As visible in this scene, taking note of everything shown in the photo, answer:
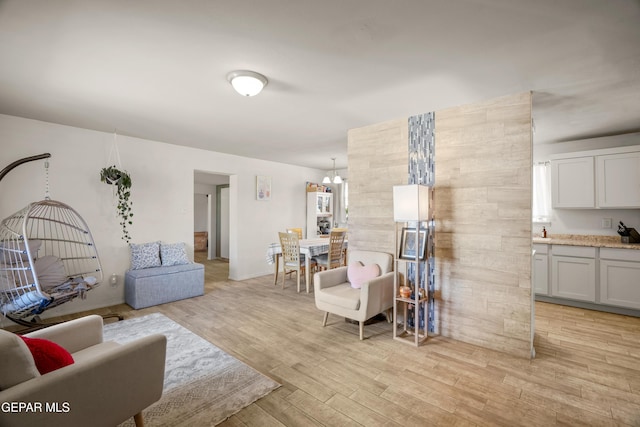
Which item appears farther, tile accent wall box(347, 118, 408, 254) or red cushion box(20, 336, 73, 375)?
tile accent wall box(347, 118, 408, 254)

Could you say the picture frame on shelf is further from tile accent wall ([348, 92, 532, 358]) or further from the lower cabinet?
the lower cabinet

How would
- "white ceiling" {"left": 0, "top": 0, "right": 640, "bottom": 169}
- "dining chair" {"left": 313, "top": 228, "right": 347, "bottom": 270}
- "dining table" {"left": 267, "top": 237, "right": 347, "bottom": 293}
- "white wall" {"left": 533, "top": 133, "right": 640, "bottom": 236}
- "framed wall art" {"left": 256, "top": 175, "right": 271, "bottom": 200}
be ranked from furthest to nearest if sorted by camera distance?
"framed wall art" {"left": 256, "top": 175, "right": 271, "bottom": 200}
"dining chair" {"left": 313, "top": 228, "right": 347, "bottom": 270}
"dining table" {"left": 267, "top": 237, "right": 347, "bottom": 293}
"white wall" {"left": 533, "top": 133, "right": 640, "bottom": 236}
"white ceiling" {"left": 0, "top": 0, "right": 640, "bottom": 169}

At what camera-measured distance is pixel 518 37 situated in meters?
1.83

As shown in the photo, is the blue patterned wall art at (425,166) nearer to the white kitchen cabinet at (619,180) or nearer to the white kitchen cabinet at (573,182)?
the white kitchen cabinet at (573,182)

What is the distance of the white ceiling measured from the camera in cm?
162

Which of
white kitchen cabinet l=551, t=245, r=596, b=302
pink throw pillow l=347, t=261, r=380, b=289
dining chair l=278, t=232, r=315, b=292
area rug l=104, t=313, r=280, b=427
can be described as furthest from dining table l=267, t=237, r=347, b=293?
white kitchen cabinet l=551, t=245, r=596, b=302

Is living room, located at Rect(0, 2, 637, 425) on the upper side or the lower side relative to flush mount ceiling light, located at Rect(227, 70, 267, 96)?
lower

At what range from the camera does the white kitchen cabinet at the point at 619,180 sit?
362cm

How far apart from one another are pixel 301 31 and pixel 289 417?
8.23 feet

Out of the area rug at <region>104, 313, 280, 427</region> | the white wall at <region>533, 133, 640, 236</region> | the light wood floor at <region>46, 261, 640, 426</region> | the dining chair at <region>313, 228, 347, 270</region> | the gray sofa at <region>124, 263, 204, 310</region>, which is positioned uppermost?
the white wall at <region>533, 133, 640, 236</region>

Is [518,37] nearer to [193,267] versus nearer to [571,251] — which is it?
[571,251]

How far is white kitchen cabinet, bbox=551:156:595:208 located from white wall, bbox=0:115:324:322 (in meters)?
5.09

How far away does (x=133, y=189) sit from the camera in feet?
14.3

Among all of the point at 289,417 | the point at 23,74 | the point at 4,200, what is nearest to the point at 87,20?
the point at 23,74
